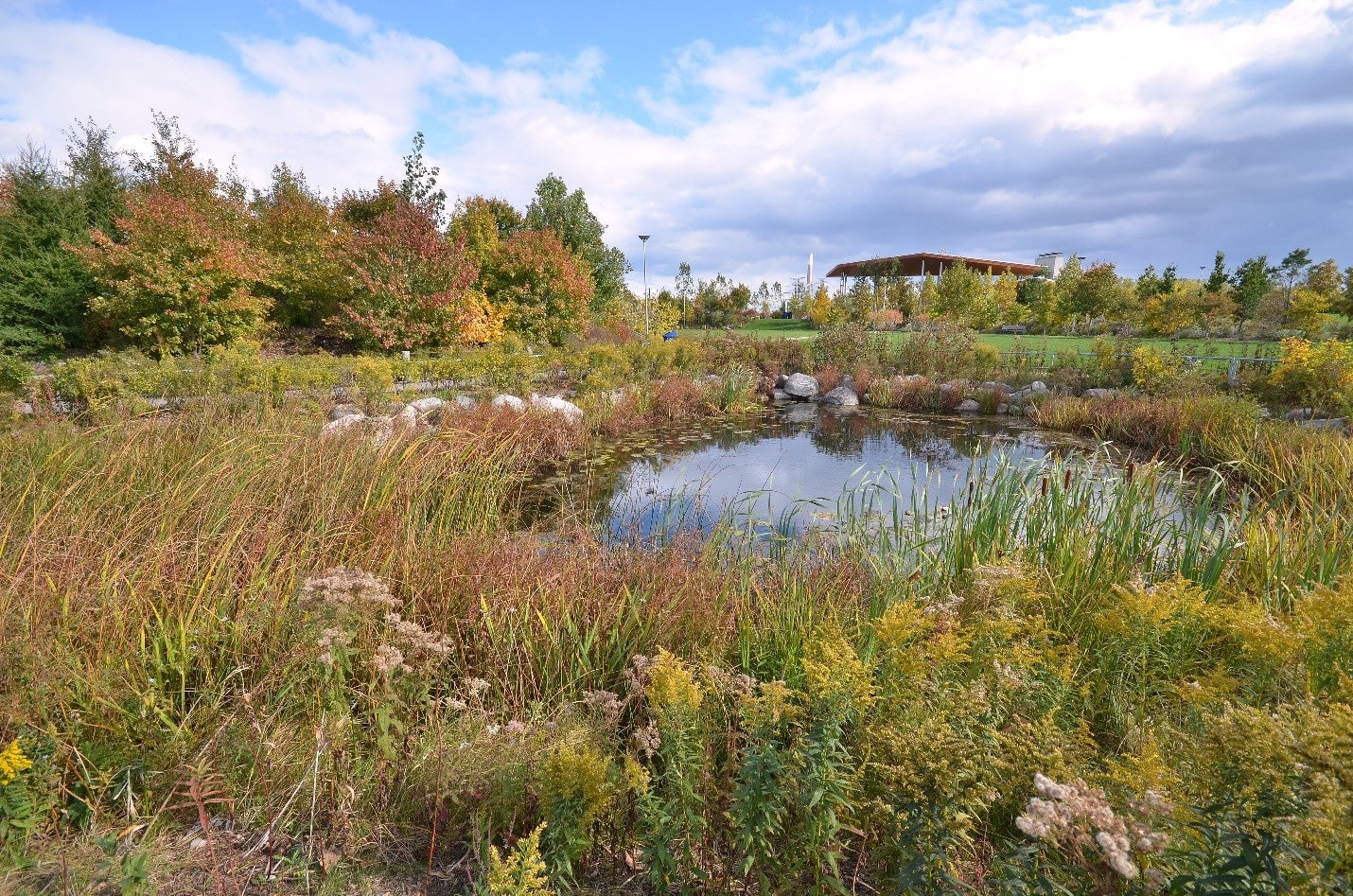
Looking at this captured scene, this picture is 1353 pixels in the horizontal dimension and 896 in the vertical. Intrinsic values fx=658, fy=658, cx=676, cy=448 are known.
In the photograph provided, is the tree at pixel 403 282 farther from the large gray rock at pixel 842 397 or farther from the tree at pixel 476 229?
the large gray rock at pixel 842 397

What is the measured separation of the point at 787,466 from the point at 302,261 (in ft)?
35.0

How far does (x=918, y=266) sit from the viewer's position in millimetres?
37031

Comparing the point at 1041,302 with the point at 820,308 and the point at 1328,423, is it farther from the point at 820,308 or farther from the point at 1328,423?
the point at 1328,423

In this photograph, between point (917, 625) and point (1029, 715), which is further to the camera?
point (1029, 715)

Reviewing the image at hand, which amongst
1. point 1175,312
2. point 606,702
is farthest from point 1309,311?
point 606,702

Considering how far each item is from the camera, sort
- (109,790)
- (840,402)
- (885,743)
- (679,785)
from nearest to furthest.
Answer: (885,743), (679,785), (109,790), (840,402)

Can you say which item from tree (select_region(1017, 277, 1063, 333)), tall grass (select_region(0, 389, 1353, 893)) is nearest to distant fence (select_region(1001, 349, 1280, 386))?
tall grass (select_region(0, 389, 1353, 893))

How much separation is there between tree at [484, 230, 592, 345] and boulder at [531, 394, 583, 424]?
19.3 ft

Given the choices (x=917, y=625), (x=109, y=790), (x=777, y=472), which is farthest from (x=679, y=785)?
(x=777, y=472)

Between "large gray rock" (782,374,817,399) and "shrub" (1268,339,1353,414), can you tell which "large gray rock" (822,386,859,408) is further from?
"shrub" (1268,339,1353,414)

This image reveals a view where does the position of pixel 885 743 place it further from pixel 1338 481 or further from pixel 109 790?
pixel 1338 481

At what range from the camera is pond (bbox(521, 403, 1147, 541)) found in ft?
16.4

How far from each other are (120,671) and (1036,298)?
33.3 meters

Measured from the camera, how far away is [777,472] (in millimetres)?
7492
